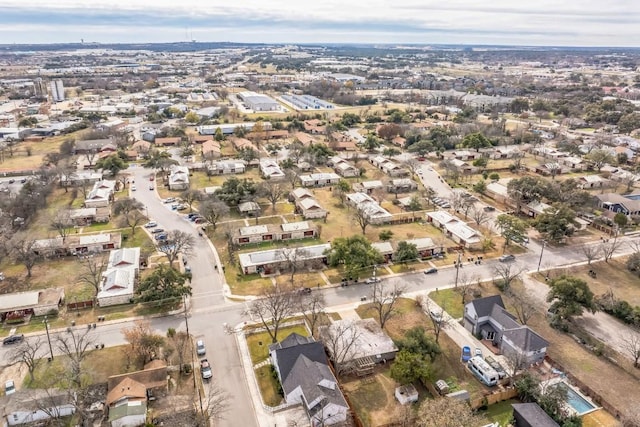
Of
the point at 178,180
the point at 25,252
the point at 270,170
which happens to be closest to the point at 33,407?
the point at 25,252

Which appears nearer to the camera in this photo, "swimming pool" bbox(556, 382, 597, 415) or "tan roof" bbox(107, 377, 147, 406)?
"tan roof" bbox(107, 377, 147, 406)

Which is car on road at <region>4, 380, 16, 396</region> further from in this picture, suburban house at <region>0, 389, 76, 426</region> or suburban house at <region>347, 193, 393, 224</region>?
suburban house at <region>347, 193, 393, 224</region>

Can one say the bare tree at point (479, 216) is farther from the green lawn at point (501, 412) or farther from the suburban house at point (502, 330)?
the green lawn at point (501, 412)

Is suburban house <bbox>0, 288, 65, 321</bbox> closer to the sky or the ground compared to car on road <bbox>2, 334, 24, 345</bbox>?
closer to the sky

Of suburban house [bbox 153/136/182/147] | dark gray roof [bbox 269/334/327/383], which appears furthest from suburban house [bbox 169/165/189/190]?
dark gray roof [bbox 269/334/327/383]

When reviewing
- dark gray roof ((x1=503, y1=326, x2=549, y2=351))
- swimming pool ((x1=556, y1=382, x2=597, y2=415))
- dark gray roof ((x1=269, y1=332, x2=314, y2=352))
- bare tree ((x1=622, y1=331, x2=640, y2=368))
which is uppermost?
dark gray roof ((x1=503, y1=326, x2=549, y2=351))
